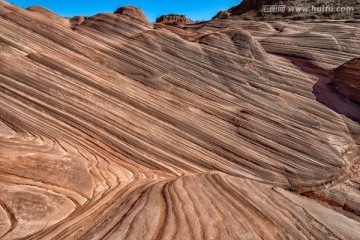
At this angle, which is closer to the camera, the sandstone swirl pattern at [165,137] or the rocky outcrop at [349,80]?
the sandstone swirl pattern at [165,137]

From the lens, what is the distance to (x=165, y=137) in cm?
1339

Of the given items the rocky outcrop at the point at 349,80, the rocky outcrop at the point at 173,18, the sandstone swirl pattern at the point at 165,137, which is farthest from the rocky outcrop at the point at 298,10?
the rocky outcrop at the point at 349,80

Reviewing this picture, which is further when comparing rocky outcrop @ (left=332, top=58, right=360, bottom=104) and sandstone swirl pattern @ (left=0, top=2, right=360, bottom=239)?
rocky outcrop @ (left=332, top=58, right=360, bottom=104)

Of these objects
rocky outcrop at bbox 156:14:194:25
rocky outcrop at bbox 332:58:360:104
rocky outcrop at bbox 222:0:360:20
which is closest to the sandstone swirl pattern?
rocky outcrop at bbox 332:58:360:104

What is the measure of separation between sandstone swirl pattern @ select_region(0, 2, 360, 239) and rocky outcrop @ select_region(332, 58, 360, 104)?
1045 millimetres

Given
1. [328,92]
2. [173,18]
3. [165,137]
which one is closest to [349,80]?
[328,92]

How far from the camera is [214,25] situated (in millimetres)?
28172

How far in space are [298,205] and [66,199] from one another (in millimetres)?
5979

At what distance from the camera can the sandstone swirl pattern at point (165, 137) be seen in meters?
7.69

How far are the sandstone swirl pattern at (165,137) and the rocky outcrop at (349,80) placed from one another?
3.43 feet

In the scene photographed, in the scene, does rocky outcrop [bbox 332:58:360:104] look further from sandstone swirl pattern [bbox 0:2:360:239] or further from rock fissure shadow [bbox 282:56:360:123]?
sandstone swirl pattern [bbox 0:2:360:239]

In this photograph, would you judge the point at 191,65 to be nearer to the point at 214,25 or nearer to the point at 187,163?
the point at 187,163

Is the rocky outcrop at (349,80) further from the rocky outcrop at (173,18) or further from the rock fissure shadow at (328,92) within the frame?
the rocky outcrop at (173,18)

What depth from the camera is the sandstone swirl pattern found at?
25.2 ft
